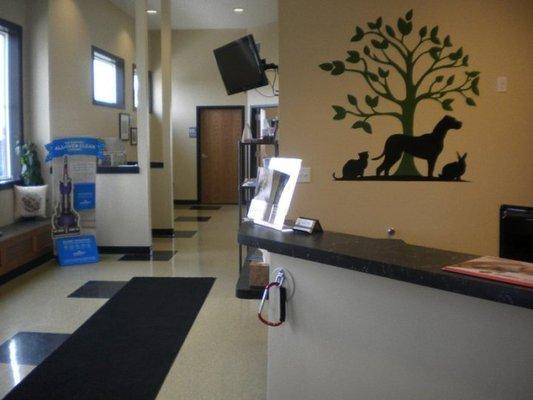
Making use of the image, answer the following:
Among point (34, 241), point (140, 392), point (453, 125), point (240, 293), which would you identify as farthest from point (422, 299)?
point (34, 241)

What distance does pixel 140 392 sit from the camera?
110 inches

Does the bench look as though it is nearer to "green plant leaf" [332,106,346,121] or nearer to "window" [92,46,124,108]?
"window" [92,46,124,108]

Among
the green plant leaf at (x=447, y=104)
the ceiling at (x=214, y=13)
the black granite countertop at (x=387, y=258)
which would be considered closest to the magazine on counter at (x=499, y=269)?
the black granite countertop at (x=387, y=258)

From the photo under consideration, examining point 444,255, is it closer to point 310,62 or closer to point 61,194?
point 310,62

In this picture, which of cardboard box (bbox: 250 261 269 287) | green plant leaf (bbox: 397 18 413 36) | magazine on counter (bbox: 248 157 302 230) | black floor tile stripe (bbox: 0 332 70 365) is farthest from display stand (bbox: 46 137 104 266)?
magazine on counter (bbox: 248 157 302 230)

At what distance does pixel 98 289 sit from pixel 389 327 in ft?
12.2

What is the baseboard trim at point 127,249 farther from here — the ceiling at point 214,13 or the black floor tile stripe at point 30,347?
the ceiling at point 214,13

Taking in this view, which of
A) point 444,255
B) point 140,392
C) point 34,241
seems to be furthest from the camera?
point 34,241

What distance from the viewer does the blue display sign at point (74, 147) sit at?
18.6ft

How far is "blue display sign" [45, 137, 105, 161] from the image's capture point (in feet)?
18.6

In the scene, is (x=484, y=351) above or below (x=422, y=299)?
below

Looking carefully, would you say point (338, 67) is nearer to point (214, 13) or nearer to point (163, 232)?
point (163, 232)

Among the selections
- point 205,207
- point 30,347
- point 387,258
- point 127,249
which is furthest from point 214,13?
point 387,258

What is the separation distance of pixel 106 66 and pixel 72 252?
135 inches
